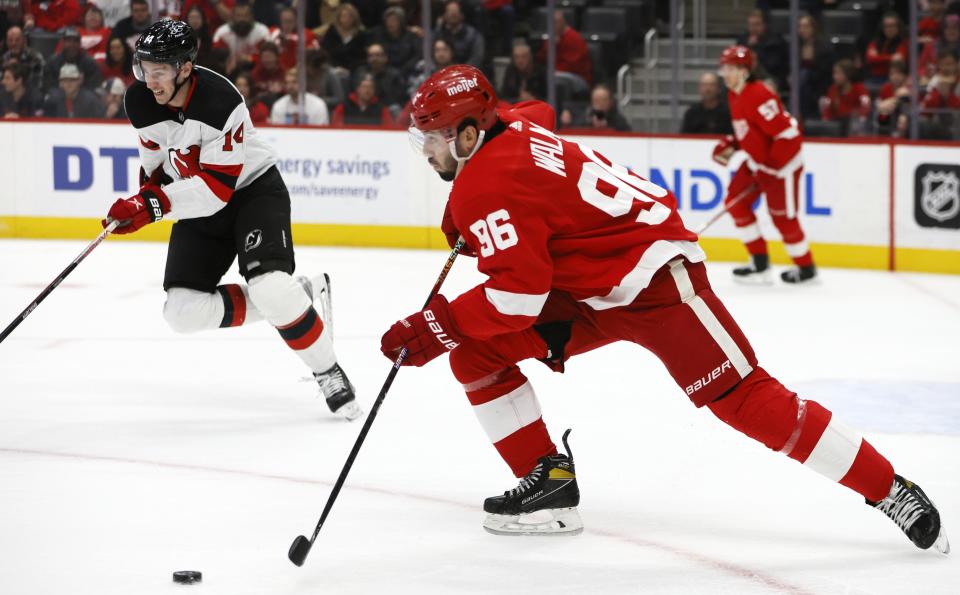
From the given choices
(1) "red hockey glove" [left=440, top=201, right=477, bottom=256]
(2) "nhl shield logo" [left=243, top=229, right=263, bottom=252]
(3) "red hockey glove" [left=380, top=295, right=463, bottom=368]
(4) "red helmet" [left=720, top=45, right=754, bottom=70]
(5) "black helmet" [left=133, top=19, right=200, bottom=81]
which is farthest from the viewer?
(4) "red helmet" [left=720, top=45, right=754, bottom=70]

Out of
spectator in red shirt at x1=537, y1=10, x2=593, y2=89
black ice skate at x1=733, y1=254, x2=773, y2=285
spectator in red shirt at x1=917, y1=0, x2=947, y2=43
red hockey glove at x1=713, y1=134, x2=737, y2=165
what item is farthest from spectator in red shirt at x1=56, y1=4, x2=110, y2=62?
spectator in red shirt at x1=917, y1=0, x2=947, y2=43

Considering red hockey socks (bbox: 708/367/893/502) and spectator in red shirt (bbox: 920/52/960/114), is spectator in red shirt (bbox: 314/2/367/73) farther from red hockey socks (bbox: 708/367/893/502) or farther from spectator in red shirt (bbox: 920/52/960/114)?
red hockey socks (bbox: 708/367/893/502)

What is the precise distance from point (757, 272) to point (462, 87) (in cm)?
460

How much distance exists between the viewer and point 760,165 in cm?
712

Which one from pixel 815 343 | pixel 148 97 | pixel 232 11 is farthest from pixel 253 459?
pixel 232 11

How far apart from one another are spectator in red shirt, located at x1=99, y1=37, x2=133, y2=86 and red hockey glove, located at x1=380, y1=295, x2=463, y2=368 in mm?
6622

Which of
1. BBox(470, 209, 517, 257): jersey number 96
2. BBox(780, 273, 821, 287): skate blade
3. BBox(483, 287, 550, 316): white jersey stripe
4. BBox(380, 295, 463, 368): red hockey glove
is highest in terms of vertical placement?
BBox(470, 209, 517, 257): jersey number 96

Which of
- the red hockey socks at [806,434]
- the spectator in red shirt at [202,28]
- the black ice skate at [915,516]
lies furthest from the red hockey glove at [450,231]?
the spectator in red shirt at [202,28]

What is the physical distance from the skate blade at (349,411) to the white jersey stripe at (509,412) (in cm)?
121

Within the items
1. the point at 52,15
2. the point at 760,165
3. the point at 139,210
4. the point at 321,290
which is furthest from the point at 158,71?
the point at 52,15

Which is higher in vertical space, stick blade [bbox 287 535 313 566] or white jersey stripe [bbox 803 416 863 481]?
white jersey stripe [bbox 803 416 863 481]

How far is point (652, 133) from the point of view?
26.2 feet

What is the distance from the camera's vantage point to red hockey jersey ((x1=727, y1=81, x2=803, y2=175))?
7000 millimetres

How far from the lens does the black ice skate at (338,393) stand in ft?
14.2
